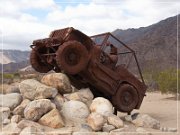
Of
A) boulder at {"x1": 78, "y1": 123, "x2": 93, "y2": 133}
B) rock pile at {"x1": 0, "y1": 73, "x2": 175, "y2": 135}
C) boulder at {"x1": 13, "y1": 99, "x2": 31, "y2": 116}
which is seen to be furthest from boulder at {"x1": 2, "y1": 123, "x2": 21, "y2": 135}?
boulder at {"x1": 78, "y1": 123, "x2": 93, "y2": 133}

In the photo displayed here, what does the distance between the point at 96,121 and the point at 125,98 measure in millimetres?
2482

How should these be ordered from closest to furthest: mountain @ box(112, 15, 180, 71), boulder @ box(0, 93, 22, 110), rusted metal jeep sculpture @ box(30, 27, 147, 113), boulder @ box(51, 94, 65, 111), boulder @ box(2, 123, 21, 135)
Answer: boulder @ box(2, 123, 21, 135) → boulder @ box(51, 94, 65, 111) → boulder @ box(0, 93, 22, 110) → rusted metal jeep sculpture @ box(30, 27, 147, 113) → mountain @ box(112, 15, 180, 71)

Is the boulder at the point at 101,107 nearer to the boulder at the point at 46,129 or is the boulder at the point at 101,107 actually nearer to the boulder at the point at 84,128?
the boulder at the point at 84,128

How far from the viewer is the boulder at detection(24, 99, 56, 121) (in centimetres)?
1096

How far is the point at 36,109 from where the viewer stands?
11.0 meters

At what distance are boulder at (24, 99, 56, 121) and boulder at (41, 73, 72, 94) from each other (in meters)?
1.20

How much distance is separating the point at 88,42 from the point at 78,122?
101 inches

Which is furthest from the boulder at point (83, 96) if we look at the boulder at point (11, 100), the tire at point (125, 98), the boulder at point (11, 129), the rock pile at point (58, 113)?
the boulder at point (11, 129)

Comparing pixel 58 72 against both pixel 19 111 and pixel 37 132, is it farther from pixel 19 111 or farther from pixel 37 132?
pixel 37 132

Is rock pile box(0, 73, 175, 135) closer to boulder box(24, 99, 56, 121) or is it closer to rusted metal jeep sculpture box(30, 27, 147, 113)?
boulder box(24, 99, 56, 121)

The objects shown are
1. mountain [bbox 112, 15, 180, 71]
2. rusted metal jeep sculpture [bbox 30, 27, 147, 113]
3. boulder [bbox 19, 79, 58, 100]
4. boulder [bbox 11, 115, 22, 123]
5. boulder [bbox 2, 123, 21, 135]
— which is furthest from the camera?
mountain [bbox 112, 15, 180, 71]

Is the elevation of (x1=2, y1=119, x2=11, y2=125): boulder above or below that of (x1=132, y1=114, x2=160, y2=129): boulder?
above

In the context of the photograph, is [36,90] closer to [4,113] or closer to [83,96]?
[4,113]

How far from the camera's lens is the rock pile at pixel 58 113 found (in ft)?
35.3
